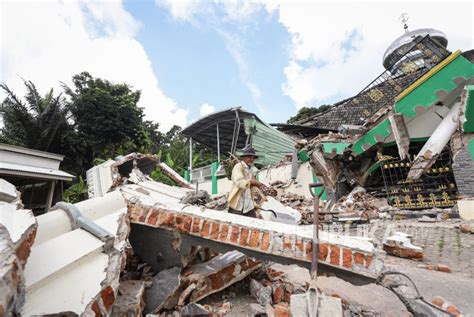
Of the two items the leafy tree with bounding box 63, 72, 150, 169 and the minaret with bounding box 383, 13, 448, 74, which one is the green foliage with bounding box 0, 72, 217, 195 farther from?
the minaret with bounding box 383, 13, 448, 74

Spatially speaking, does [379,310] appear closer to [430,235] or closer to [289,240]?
[289,240]

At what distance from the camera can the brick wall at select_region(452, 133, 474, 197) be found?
593cm

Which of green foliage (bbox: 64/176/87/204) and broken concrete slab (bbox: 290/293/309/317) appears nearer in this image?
broken concrete slab (bbox: 290/293/309/317)

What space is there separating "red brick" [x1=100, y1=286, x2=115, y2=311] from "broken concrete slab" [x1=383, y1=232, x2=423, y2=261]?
3.84 m

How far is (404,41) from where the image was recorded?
64.5 ft

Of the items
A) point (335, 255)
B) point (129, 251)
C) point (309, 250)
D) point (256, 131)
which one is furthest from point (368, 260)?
point (256, 131)

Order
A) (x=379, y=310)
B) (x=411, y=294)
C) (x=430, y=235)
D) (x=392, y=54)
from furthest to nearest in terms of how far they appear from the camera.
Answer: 1. (x=392, y=54)
2. (x=430, y=235)
3. (x=379, y=310)
4. (x=411, y=294)

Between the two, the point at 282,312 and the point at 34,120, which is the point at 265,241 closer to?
the point at 282,312

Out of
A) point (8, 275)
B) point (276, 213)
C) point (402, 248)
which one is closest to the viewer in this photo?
point (8, 275)

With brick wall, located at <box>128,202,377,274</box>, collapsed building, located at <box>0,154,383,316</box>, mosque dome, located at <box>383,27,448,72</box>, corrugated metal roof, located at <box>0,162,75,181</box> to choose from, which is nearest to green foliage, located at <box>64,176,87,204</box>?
corrugated metal roof, located at <box>0,162,75,181</box>

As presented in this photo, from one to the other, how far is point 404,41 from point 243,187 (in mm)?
22799

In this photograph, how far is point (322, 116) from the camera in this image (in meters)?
15.6

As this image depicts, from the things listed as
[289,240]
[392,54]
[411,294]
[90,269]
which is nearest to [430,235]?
[411,294]

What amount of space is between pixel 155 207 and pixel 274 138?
32.5 feet
